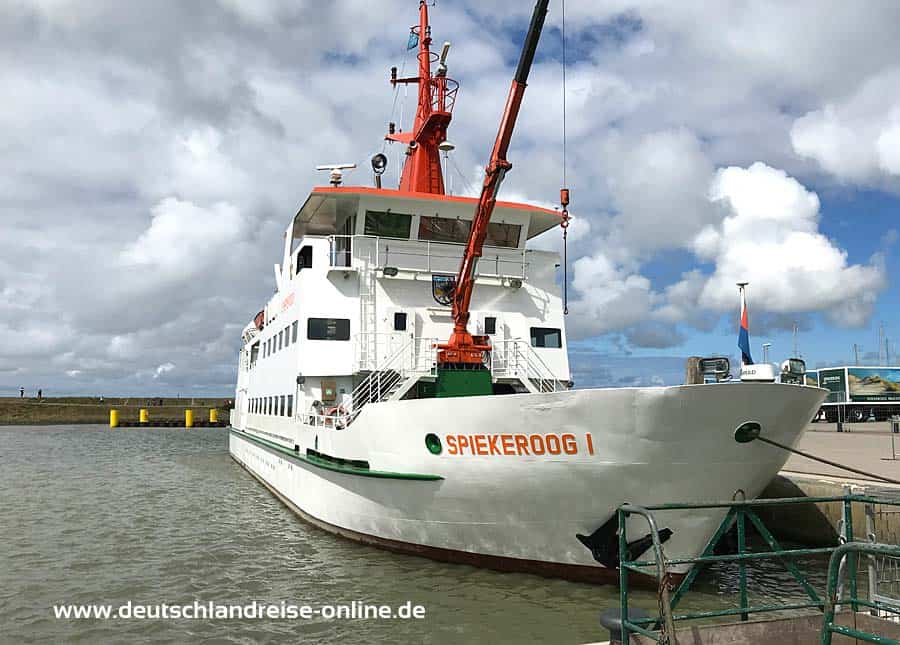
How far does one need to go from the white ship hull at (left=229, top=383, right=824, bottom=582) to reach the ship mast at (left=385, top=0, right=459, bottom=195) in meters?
8.36

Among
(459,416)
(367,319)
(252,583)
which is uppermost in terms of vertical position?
(367,319)

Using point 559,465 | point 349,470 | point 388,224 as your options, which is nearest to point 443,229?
point 388,224

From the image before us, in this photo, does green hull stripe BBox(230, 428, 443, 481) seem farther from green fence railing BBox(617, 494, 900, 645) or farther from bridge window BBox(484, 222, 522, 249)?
bridge window BBox(484, 222, 522, 249)

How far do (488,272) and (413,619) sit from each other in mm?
8406

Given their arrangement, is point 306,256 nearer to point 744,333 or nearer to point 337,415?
point 337,415

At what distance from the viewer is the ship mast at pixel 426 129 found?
55.9 ft

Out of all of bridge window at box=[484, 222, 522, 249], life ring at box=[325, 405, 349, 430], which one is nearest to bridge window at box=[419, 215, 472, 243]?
bridge window at box=[484, 222, 522, 249]

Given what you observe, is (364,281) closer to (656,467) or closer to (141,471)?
(656,467)

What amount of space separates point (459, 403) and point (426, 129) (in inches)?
395

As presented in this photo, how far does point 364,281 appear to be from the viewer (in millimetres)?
14391

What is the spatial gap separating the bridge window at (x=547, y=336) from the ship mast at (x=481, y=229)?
208cm

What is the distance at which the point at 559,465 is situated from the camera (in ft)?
28.7

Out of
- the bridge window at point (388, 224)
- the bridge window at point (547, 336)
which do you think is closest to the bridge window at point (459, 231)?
the bridge window at point (388, 224)

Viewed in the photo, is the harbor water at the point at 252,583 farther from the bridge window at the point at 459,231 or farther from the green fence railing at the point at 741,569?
the bridge window at the point at 459,231
